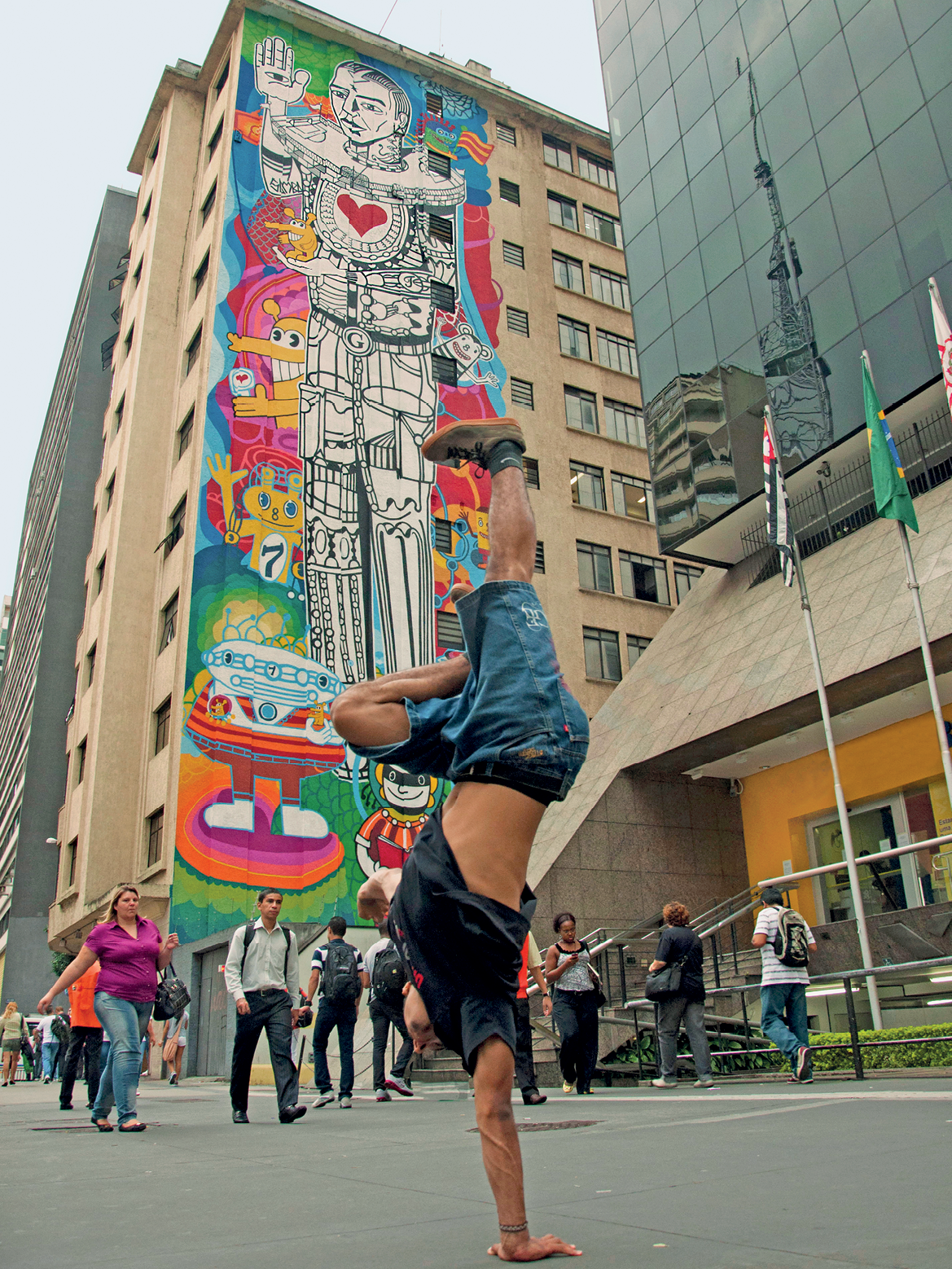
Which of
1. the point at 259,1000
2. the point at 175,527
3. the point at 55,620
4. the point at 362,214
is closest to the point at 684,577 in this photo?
the point at 362,214

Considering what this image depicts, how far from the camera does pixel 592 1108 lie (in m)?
8.39

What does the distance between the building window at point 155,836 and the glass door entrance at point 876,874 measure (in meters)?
16.2

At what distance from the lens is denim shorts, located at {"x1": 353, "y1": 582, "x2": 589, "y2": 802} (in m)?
2.87

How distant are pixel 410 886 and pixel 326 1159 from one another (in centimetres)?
301

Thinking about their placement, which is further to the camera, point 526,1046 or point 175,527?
point 175,527

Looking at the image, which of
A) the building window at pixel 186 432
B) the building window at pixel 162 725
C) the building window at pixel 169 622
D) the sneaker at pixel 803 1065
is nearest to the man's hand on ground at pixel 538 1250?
the sneaker at pixel 803 1065

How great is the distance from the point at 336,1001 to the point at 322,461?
68.2 feet

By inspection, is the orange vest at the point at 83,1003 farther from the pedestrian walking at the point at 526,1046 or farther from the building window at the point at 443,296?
the building window at the point at 443,296

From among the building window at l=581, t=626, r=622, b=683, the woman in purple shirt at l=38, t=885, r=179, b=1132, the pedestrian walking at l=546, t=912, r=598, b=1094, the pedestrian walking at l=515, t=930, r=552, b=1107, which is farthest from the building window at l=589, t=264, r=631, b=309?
the woman in purple shirt at l=38, t=885, r=179, b=1132

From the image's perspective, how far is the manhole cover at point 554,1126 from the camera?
660 cm

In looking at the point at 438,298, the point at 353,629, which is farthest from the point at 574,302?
the point at 353,629

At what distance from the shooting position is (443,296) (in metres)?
34.1

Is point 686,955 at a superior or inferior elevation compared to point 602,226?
inferior

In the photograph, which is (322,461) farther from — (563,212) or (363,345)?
(563,212)
